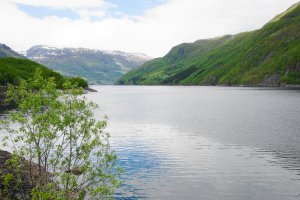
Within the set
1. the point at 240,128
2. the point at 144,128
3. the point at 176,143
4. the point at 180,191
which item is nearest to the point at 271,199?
the point at 180,191

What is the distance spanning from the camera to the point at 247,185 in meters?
41.2

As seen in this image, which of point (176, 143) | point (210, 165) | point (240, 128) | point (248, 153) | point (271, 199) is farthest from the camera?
point (240, 128)

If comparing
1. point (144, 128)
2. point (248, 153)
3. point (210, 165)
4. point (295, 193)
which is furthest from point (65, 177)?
point (144, 128)


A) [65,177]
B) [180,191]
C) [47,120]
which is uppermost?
[47,120]

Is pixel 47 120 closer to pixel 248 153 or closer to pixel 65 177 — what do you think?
pixel 65 177

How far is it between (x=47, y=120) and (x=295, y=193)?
29.1 meters

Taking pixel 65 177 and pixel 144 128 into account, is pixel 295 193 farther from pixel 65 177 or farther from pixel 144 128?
pixel 144 128

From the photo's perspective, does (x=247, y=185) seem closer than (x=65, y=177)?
No

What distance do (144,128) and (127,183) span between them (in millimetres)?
49633

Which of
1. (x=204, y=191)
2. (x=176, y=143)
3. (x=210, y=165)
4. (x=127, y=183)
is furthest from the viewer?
(x=176, y=143)

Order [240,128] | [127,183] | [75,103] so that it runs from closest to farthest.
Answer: [75,103] < [127,183] < [240,128]

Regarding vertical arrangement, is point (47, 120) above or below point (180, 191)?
above

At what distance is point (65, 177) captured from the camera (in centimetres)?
2503

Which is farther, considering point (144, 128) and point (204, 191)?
point (144, 128)
